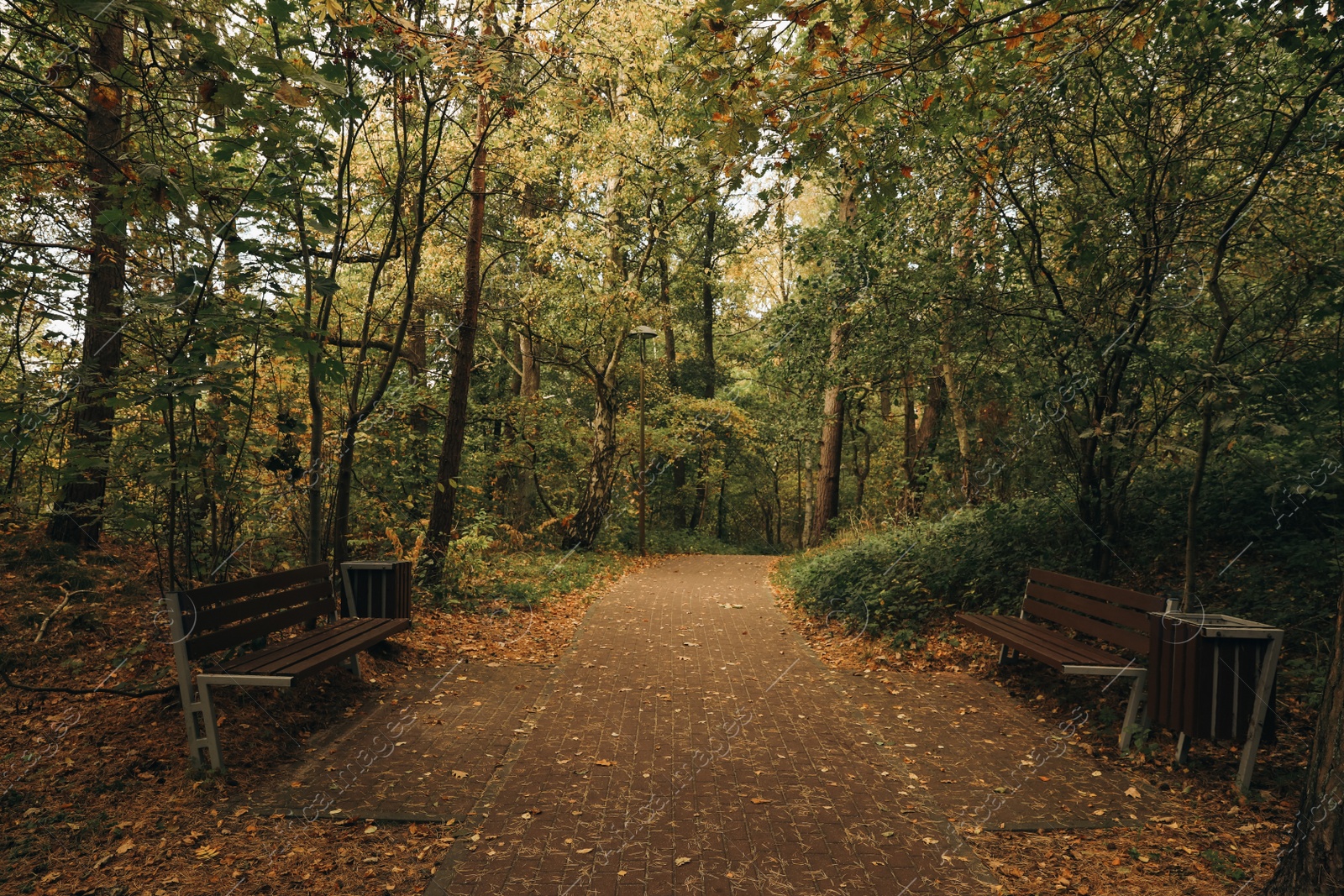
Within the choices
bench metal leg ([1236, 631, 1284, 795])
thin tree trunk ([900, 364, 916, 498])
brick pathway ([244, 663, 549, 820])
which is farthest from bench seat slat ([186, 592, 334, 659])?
thin tree trunk ([900, 364, 916, 498])

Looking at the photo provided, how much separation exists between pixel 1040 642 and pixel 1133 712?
2.77 feet

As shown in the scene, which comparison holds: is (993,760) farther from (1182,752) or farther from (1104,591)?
(1104,591)

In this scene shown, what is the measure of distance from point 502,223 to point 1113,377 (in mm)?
13148

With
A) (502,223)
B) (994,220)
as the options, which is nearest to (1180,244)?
(994,220)

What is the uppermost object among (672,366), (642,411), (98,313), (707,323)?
(707,323)

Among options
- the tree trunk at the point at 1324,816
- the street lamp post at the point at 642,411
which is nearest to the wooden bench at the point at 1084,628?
the tree trunk at the point at 1324,816

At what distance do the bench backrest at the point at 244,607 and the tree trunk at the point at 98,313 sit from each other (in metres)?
0.97

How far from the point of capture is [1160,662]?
475cm

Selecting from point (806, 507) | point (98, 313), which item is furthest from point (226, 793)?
point (806, 507)

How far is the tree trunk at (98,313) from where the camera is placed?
13.6 ft

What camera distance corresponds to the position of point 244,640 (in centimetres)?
466

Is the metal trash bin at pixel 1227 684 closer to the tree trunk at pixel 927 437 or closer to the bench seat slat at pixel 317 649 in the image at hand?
the bench seat slat at pixel 317 649

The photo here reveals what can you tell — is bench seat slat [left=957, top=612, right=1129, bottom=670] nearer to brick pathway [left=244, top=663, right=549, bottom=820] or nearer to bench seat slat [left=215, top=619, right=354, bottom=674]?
brick pathway [left=244, top=663, right=549, bottom=820]

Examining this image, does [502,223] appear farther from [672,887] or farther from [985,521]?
[672,887]
